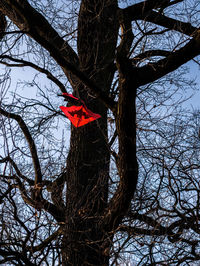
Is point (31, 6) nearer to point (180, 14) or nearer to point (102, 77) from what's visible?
point (102, 77)

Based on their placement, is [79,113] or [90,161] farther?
[90,161]

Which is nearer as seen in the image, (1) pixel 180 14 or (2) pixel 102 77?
(1) pixel 180 14

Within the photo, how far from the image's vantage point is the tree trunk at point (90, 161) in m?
3.25

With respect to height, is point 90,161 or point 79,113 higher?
point 79,113

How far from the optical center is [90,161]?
13.0ft

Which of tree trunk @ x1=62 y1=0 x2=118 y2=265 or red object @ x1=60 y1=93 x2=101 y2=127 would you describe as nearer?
tree trunk @ x1=62 y1=0 x2=118 y2=265

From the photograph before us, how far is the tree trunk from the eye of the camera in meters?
3.25

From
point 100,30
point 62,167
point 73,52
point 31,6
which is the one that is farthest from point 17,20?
point 62,167

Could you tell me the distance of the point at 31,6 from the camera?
4508 millimetres

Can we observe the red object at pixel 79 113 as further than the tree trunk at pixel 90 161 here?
Yes

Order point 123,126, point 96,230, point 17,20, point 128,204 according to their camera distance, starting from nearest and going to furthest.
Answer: point 123,126 < point 128,204 < point 96,230 < point 17,20

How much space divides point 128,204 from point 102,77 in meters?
2.06

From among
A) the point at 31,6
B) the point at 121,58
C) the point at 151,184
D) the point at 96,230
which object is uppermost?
the point at 31,6

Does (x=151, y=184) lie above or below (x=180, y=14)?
below
